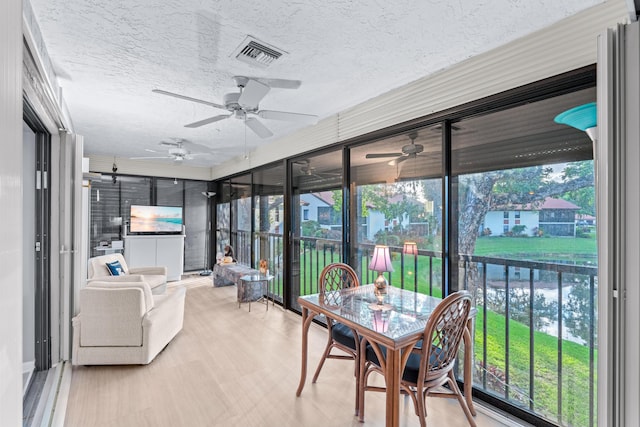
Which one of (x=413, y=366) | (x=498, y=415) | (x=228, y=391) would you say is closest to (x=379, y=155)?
(x=413, y=366)

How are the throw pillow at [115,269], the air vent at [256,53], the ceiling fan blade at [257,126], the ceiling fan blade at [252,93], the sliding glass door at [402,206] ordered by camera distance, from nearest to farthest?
the air vent at [256,53], the ceiling fan blade at [252,93], the sliding glass door at [402,206], the ceiling fan blade at [257,126], the throw pillow at [115,269]

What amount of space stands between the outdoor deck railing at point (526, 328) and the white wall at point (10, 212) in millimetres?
2536

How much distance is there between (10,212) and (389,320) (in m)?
1.80

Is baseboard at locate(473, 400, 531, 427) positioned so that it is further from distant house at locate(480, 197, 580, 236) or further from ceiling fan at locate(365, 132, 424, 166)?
ceiling fan at locate(365, 132, 424, 166)

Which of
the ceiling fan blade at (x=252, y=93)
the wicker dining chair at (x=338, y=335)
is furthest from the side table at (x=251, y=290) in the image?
the ceiling fan blade at (x=252, y=93)

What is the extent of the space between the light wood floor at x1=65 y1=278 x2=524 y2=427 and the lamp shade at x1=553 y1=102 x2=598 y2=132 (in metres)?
1.90

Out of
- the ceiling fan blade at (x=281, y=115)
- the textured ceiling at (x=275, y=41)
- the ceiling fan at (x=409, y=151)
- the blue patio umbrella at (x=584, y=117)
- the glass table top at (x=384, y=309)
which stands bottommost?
the glass table top at (x=384, y=309)

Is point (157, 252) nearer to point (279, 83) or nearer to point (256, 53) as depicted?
point (279, 83)

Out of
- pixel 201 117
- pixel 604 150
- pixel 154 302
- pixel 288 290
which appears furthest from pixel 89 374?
pixel 604 150

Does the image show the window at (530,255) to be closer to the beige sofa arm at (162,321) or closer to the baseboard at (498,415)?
the baseboard at (498,415)

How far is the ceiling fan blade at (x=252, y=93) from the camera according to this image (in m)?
2.23

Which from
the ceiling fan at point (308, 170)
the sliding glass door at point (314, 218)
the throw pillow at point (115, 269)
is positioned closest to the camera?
the sliding glass door at point (314, 218)

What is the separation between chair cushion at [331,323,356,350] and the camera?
2.24 m

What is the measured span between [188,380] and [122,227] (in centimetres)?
Answer: 491
